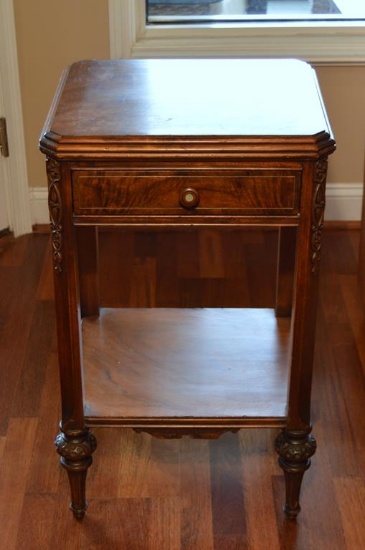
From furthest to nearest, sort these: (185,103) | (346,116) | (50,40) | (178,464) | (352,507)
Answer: (346,116) < (50,40) < (178,464) < (352,507) < (185,103)

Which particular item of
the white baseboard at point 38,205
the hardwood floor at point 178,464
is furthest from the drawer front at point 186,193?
the white baseboard at point 38,205

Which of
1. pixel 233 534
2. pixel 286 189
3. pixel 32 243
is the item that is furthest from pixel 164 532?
pixel 32 243

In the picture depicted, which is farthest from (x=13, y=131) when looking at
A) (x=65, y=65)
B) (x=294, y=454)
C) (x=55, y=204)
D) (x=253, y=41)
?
(x=294, y=454)

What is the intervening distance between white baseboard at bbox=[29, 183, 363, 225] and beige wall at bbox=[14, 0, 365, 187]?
0.14 feet

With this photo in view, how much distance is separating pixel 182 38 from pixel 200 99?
114cm

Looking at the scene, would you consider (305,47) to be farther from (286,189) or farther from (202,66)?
(286,189)

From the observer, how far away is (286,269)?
6.91ft

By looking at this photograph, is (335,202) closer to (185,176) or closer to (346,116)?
(346,116)

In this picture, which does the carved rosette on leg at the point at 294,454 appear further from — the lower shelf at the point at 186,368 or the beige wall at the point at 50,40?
the beige wall at the point at 50,40

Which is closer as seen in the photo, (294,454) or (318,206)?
(318,206)

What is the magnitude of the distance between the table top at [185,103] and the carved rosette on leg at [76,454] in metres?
0.57

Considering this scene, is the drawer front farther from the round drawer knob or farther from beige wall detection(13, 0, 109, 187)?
beige wall detection(13, 0, 109, 187)

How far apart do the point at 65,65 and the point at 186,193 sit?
1307 mm

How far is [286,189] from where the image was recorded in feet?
5.24
